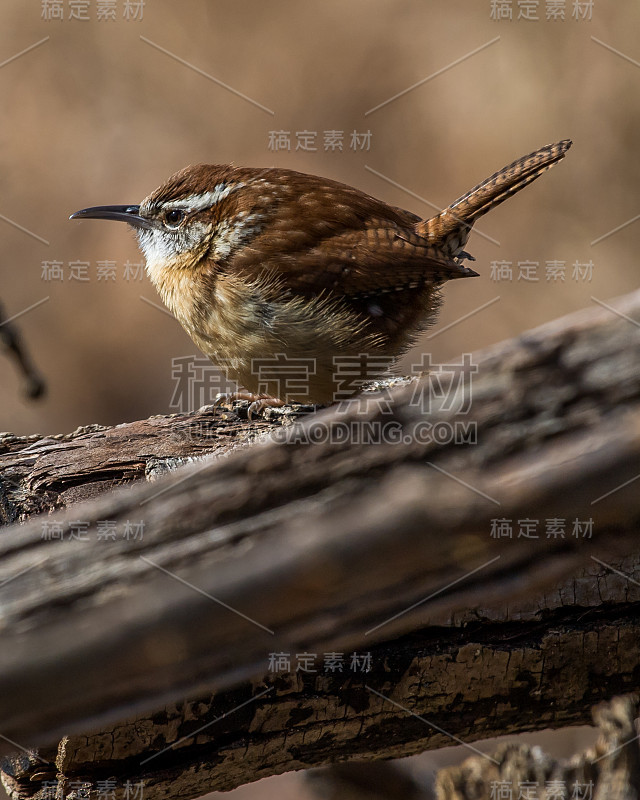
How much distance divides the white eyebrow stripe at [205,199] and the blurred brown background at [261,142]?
2.60 m

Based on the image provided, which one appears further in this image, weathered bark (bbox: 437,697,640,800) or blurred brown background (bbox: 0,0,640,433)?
blurred brown background (bbox: 0,0,640,433)

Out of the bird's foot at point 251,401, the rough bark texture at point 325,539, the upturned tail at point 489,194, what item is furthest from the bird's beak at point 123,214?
the rough bark texture at point 325,539

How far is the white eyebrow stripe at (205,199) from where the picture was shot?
135 inches

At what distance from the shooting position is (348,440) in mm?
1298

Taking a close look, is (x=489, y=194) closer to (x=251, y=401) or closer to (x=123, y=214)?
(x=251, y=401)

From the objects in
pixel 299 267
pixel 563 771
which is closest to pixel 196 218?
pixel 299 267

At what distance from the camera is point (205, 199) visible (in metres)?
3.44

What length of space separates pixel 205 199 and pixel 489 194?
1153 mm

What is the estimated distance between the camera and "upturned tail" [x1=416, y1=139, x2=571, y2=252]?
343 cm

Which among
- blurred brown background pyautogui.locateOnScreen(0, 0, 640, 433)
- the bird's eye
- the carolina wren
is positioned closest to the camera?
the carolina wren

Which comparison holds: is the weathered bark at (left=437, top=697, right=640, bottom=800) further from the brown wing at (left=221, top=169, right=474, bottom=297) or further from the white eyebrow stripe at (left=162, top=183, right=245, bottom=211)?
the white eyebrow stripe at (left=162, top=183, right=245, bottom=211)

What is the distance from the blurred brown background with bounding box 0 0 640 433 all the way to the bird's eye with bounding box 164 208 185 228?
2570mm

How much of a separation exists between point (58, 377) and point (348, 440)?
516 cm

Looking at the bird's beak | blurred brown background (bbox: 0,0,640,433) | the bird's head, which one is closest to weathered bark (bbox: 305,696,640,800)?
the bird's head
